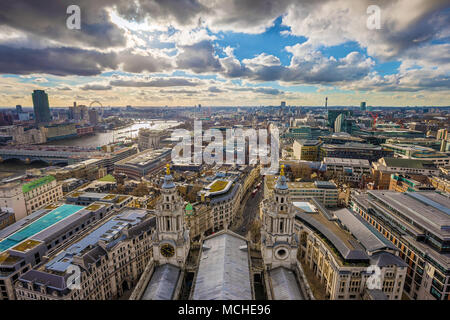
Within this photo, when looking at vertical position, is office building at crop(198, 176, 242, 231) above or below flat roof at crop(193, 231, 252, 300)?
below

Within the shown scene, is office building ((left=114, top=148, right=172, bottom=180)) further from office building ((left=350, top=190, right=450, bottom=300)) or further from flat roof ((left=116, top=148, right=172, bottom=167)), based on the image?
office building ((left=350, top=190, right=450, bottom=300))

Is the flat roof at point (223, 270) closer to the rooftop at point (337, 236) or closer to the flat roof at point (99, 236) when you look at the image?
the rooftop at point (337, 236)

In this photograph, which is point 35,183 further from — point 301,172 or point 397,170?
point 397,170

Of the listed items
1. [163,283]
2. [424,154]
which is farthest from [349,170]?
[163,283]

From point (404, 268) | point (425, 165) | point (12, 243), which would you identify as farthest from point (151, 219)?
point (425, 165)

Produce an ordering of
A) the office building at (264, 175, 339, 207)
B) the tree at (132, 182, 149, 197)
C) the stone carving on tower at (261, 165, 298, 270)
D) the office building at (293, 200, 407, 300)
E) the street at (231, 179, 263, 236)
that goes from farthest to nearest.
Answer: the tree at (132, 182, 149, 197) → the office building at (264, 175, 339, 207) → the street at (231, 179, 263, 236) → the office building at (293, 200, 407, 300) → the stone carving on tower at (261, 165, 298, 270)

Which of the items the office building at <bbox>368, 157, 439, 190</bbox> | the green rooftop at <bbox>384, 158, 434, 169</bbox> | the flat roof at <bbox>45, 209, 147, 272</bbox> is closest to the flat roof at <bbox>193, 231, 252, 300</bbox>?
the flat roof at <bbox>45, 209, 147, 272</bbox>

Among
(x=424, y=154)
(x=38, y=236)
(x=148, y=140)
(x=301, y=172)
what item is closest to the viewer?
(x=38, y=236)

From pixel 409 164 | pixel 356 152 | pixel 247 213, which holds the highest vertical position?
pixel 409 164
